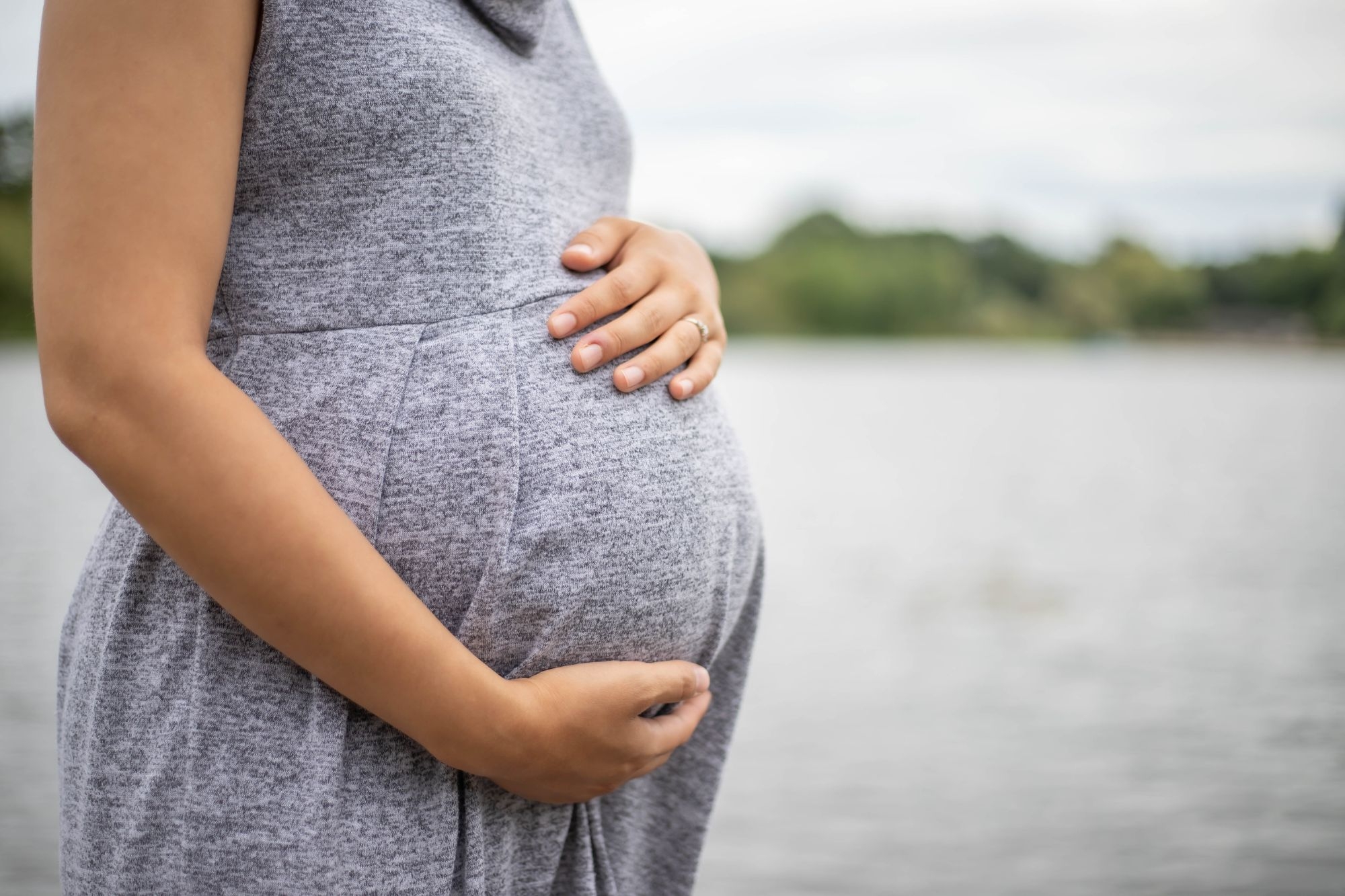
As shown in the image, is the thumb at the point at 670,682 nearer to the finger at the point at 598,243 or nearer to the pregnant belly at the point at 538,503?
the pregnant belly at the point at 538,503

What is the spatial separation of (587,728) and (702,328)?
358 mm

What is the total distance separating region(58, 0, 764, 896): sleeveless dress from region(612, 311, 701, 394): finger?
2 cm

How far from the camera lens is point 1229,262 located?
2994 centimetres

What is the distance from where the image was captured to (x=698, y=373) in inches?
34.2

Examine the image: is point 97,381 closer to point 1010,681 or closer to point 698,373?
point 698,373

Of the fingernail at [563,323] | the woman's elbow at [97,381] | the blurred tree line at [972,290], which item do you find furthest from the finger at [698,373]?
the blurred tree line at [972,290]

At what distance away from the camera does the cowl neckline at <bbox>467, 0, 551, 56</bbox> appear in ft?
2.61

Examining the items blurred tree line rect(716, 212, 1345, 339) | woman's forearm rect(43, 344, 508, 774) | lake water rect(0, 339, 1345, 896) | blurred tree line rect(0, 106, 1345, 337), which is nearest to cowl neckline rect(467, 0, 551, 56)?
woman's forearm rect(43, 344, 508, 774)

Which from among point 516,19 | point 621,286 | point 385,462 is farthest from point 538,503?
point 516,19

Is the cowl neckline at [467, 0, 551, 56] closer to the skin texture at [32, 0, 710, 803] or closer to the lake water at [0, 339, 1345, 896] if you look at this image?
the skin texture at [32, 0, 710, 803]

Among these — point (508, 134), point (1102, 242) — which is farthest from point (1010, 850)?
point (1102, 242)

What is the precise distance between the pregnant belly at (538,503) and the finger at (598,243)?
0.05 meters

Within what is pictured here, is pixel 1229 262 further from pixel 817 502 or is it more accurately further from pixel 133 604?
pixel 133 604

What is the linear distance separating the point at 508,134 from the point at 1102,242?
4836cm
